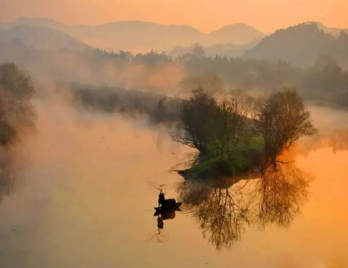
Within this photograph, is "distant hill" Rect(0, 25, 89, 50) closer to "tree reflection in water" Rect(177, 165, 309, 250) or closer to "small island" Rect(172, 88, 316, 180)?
"small island" Rect(172, 88, 316, 180)

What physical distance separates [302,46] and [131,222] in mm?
160707

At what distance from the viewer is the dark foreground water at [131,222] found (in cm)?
2277

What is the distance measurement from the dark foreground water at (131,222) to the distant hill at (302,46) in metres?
123

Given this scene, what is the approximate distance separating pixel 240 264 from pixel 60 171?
22.0 metres

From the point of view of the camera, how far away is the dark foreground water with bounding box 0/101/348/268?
22.8 meters

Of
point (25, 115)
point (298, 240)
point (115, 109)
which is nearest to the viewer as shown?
point (298, 240)

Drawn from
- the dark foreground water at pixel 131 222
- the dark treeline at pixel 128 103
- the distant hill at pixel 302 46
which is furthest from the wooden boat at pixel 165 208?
the distant hill at pixel 302 46

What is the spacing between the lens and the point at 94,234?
25375 millimetres

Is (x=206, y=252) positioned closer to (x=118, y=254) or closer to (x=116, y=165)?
(x=118, y=254)

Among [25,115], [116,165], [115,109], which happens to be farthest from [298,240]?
[115,109]

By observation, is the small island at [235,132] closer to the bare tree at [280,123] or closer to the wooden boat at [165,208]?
the bare tree at [280,123]

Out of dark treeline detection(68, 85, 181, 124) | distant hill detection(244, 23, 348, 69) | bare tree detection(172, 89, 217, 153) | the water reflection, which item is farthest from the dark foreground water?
distant hill detection(244, 23, 348, 69)

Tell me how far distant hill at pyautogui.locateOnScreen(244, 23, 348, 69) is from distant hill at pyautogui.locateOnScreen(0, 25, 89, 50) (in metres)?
66.0

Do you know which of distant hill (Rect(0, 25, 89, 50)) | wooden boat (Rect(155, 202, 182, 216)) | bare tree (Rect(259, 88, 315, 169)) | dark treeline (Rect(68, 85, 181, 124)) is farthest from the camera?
distant hill (Rect(0, 25, 89, 50))
